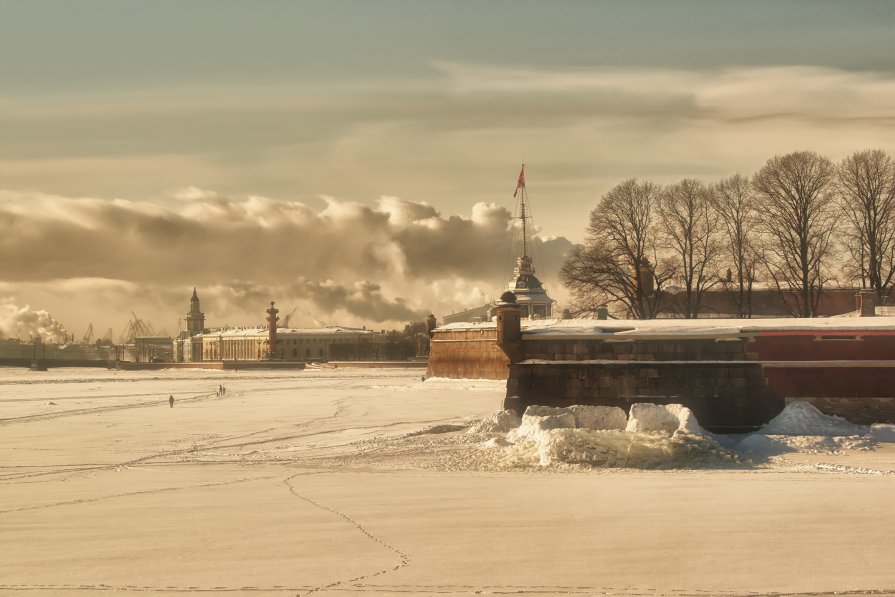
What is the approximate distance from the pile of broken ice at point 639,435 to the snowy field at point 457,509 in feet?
0.20

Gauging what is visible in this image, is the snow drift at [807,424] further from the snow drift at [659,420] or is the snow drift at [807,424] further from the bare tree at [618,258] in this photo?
the bare tree at [618,258]

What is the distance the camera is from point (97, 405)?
148 ft

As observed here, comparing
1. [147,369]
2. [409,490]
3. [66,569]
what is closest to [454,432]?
[409,490]

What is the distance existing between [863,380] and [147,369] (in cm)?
10569

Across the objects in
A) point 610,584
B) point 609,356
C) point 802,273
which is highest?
point 802,273

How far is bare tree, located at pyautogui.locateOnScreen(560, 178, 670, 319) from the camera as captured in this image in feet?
191

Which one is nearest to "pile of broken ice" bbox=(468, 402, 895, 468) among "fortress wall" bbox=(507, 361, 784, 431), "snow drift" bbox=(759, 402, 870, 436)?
"snow drift" bbox=(759, 402, 870, 436)

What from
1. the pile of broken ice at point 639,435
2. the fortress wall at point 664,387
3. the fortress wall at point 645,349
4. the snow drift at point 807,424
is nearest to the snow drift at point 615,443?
the pile of broken ice at point 639,435

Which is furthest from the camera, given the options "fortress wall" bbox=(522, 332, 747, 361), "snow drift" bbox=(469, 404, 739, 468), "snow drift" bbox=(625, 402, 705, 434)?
"fortress wall" bbox=(522, 332, 747, 361)

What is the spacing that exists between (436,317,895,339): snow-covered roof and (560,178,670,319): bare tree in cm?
2364

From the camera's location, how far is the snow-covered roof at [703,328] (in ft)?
106

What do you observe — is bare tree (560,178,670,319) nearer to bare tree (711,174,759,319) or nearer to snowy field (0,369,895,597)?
bare tree (711,174,759,319)

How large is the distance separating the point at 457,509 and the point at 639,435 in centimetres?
967

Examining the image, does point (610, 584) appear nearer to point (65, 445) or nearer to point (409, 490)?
point (409, 490)
